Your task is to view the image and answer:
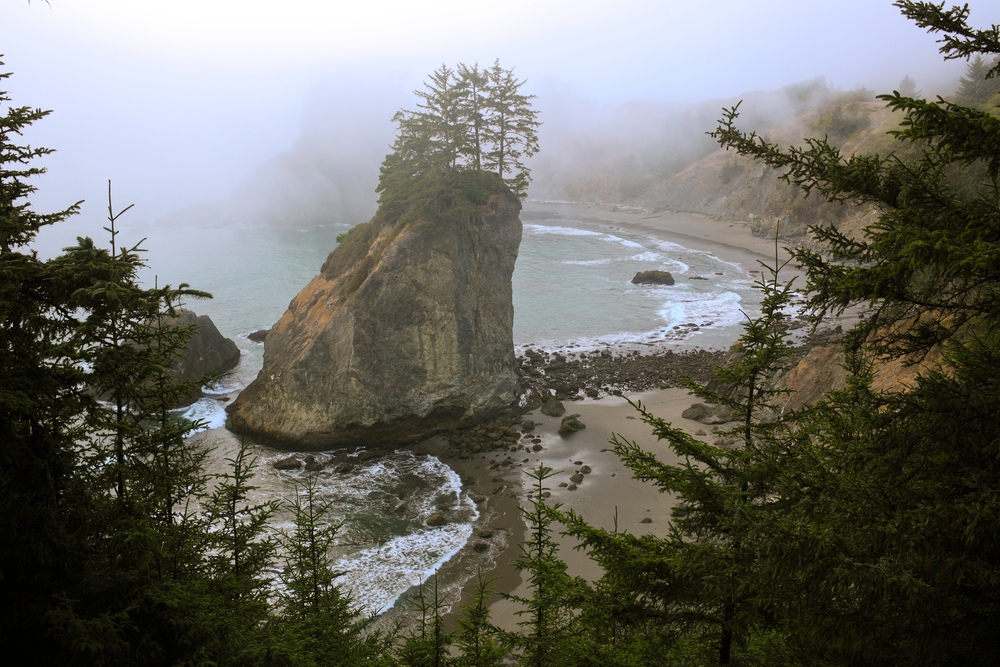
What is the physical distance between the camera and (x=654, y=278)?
143 ft

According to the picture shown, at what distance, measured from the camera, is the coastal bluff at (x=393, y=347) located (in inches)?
816

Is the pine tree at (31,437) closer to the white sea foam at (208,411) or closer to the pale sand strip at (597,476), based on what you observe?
the pale sand strip at (597,476)

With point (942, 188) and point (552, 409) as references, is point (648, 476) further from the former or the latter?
point (552, 409)

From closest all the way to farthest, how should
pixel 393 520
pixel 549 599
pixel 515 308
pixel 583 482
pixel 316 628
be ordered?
1. pixel 549 599
2. pixel 316 628
3. pixel 393 520
4. pixel 583 482
5. pixel 515 308

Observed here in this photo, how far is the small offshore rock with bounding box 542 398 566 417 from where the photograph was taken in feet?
71.5

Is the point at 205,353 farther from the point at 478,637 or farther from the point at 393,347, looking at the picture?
the point at 478,637

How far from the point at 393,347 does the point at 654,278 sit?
27185 millimetres

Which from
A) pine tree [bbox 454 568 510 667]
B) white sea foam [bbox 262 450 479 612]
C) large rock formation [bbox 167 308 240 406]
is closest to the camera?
pine tree [bbox 454 568 510 667]

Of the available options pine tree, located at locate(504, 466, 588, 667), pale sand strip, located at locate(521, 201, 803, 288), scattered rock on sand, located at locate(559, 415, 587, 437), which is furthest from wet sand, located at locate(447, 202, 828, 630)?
pale sand strip, located at locate(521, 201, 803, 288)

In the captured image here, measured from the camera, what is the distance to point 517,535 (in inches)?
596

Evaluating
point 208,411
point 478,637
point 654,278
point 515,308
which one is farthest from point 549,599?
point 654,278

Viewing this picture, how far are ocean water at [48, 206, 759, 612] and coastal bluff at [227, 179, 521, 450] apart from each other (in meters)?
1.61

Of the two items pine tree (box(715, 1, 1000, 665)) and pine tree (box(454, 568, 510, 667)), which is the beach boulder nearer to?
pine tree (box(454, 568, 510, 667))

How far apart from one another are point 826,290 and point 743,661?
3.25m
